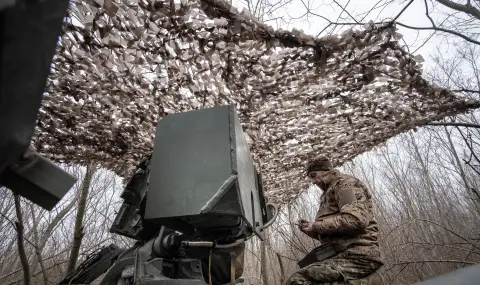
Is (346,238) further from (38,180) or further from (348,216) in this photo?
(38,180)

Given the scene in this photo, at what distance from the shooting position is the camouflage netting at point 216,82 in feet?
9.23

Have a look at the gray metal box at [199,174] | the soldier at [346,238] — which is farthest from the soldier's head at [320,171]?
the gray metal box at [199,174]

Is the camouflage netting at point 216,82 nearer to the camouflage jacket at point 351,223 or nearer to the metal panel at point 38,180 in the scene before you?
the camouflage jacket at point 351,223

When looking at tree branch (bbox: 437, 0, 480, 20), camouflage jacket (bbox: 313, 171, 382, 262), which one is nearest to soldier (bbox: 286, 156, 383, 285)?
camouflage jacket (bbox: 313, 171, 382, 262)

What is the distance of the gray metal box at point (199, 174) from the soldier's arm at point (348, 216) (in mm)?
1037

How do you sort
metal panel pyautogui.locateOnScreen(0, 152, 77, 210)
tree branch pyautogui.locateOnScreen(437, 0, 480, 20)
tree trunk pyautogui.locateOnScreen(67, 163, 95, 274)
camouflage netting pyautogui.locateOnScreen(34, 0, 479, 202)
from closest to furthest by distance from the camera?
metal panel pyautogui.locateOnScreen(0, 152, 77, 210) → camouflage netting pyautogui.locateOnScreen(34, 0, 479, 202) → tree branch pyautogui.locateOnScreen(437, 0, 480, 20) → tree trunk pyautogui.locateOnScreen(67, 163, 95, 274)

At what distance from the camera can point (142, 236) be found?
2.88m

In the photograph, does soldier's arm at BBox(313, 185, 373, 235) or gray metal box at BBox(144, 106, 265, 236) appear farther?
soldier's arm at BBox(313, 185, 373, 235)

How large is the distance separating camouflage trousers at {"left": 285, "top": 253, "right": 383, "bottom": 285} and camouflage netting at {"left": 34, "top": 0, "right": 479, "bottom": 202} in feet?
7.02

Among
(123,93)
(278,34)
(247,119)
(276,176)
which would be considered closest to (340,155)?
(276,176)

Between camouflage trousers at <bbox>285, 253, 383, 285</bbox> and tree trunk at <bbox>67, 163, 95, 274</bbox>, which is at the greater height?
tree trunk at <bbox>67, 163, 95, 274</bbox>

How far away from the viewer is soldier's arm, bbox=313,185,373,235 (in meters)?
3.09

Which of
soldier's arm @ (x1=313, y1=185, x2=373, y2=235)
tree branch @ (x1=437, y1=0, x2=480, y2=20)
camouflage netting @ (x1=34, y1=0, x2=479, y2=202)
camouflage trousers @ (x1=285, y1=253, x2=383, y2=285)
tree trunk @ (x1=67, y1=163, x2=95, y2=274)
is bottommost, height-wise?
camouflage trousers @ (x1=285, y1=253, x2=383, y2=285)

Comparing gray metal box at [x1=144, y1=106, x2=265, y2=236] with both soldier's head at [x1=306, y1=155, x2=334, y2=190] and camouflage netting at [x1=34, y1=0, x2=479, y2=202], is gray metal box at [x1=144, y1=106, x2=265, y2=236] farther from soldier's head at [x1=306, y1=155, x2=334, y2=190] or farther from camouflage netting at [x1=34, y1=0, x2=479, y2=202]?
soldier's head at [x1=306, y1=155, x2=334, y2=190]
